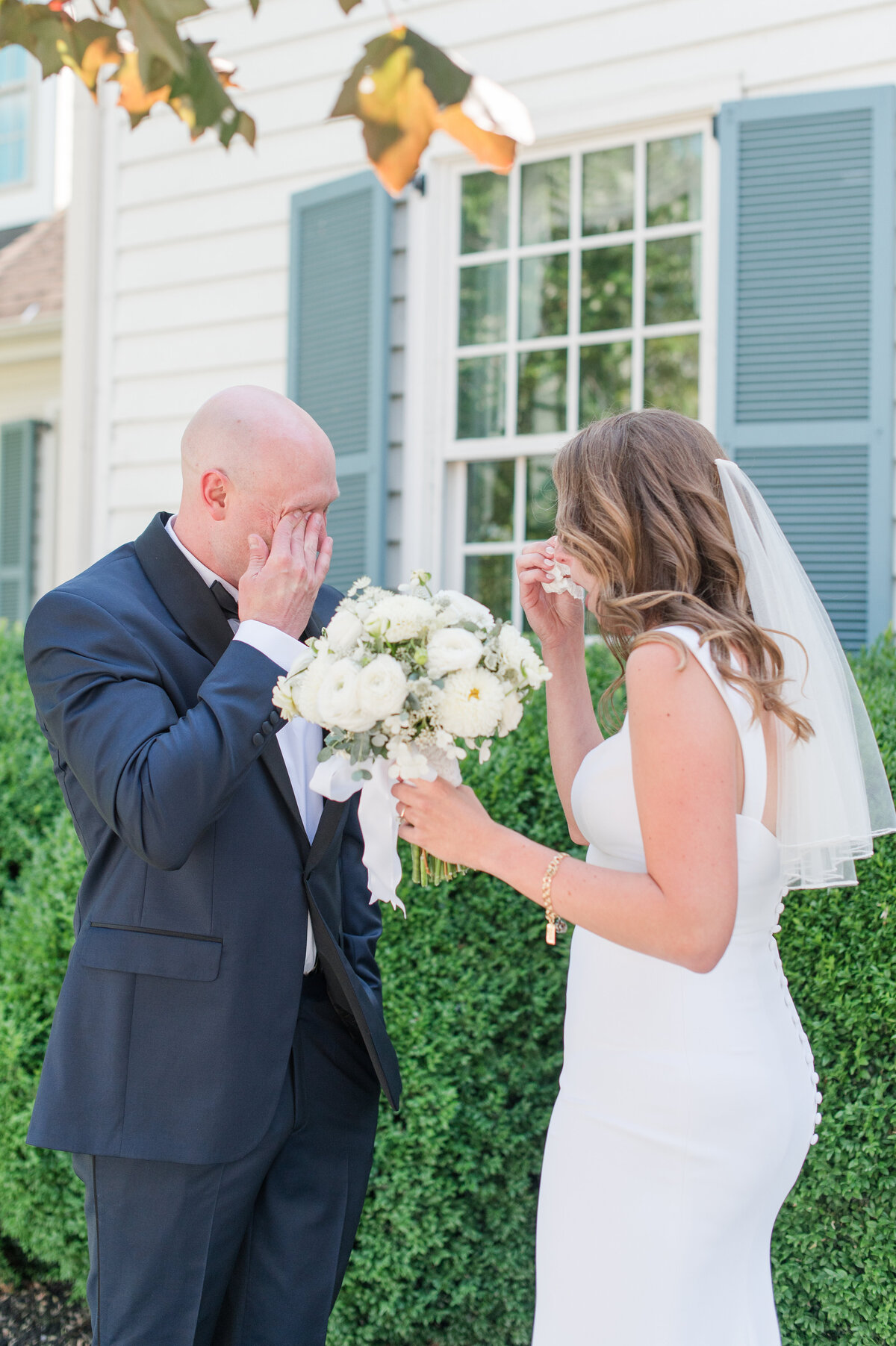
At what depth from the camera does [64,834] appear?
4215 mm

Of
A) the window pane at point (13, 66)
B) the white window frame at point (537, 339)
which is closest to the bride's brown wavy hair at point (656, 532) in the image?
the white window frame at point (537, 339)

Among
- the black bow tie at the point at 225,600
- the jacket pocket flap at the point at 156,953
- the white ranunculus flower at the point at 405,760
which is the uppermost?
the black bow tie at the point at 225,600

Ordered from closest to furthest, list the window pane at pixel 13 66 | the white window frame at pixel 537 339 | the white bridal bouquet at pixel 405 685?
the white bridal bouquet at pixel 405 685 < the white window frame at pixel 537 339 < the window pane at pixel 13 66

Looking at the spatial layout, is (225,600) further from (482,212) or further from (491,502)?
(482,212)

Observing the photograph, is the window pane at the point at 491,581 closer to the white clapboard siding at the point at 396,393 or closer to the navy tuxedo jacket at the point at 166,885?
the white clapboard siding at the point at 396,393

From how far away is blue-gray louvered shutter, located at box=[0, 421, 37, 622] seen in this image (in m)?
9.05

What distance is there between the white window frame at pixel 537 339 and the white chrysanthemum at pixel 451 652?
127 inches

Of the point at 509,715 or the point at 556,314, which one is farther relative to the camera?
the point at 556,314

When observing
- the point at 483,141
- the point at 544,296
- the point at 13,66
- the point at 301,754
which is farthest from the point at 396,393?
the point at 13,66

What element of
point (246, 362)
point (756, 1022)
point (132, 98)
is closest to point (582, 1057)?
point (756, 1022)

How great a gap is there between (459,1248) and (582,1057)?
1.50 meters

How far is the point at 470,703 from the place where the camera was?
197 cm

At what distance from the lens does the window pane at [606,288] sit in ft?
17.3

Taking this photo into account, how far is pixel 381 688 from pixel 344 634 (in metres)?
0.15
